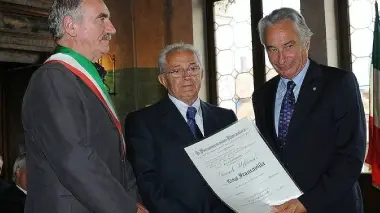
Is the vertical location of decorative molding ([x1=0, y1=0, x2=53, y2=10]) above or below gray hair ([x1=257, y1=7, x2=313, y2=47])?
above

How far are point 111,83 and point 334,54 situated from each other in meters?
2.13

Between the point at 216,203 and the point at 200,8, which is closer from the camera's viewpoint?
the point at 216,203

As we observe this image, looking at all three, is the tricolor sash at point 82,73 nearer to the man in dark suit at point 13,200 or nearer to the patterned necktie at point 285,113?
the patterned necktie at point 285,113

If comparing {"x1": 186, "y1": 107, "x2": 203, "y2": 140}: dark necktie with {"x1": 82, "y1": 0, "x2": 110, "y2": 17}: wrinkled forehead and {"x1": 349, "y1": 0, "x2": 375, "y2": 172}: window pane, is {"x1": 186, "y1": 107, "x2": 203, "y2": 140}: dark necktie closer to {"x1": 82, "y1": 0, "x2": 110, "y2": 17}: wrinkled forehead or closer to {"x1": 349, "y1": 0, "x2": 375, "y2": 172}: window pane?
{"x1": 82, "y1": 0, "x2": 110, "y2": 17}: wrinkled forehead

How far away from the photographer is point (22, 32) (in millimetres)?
4516

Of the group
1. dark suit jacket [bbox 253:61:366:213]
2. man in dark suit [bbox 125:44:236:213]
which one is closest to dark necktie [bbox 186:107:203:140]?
man in dark suit [bbox 125:44:236:213]

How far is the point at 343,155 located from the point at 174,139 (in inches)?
27.9

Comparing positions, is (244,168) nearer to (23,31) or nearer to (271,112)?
(271,112)

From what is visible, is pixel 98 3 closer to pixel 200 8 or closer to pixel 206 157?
pixel 206 157

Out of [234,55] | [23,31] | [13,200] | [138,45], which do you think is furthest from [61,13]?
[234,55]

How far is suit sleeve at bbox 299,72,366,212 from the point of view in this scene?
5.88ft

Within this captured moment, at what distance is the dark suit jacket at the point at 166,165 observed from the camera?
207 cm

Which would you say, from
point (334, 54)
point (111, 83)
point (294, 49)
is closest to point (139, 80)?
point (111, 83)

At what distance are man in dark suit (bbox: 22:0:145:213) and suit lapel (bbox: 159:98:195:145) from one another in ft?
1.61
